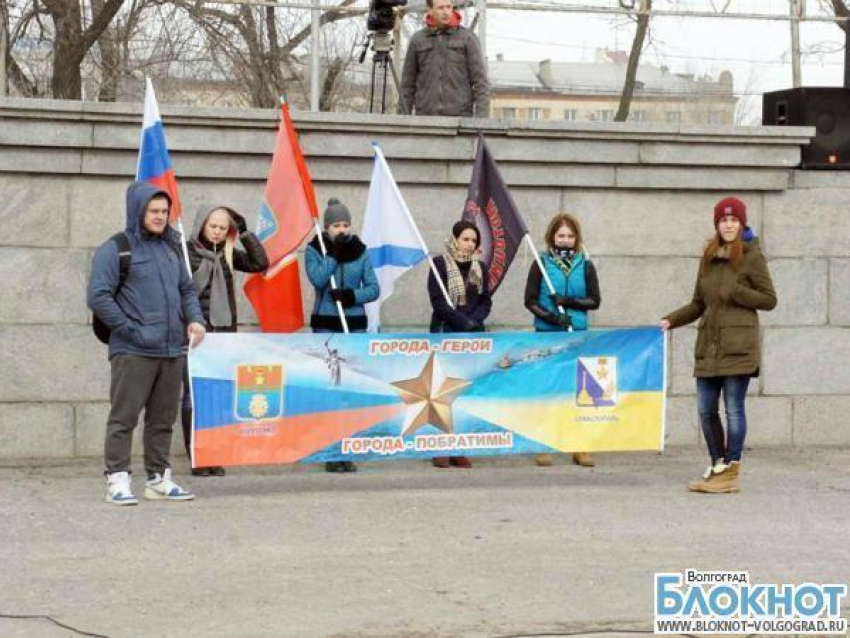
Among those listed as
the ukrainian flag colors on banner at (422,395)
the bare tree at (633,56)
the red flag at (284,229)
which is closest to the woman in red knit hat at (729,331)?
the ukrainian flag colors on banner at (422,395)

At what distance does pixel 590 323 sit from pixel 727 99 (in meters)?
2.10

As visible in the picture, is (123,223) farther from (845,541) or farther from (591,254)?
(845,541)

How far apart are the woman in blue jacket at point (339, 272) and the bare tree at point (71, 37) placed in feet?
11.7

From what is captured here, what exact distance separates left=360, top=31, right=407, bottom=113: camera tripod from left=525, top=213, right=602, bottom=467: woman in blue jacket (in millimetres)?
1915

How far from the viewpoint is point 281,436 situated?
9.45 meters

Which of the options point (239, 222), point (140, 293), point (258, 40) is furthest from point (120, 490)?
point (258, 40)

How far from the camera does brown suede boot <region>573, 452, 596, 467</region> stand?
10.9 meters

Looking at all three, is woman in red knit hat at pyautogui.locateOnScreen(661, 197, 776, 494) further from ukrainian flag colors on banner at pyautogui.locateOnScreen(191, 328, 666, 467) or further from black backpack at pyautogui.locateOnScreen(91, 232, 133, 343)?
black backpack at pyautogui.locateOnScreen(91, 232, 133, 343)

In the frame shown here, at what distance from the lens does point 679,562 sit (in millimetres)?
7715

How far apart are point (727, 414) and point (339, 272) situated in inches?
106

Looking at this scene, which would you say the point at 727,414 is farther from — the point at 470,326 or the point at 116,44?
the point at 116,44

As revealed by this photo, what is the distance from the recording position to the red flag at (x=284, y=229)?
1016 centimetres

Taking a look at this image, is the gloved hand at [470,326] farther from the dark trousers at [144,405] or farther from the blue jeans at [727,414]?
the dark trousers at [144,405]

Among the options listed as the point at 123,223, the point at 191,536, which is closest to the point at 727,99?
the point at 123,223
